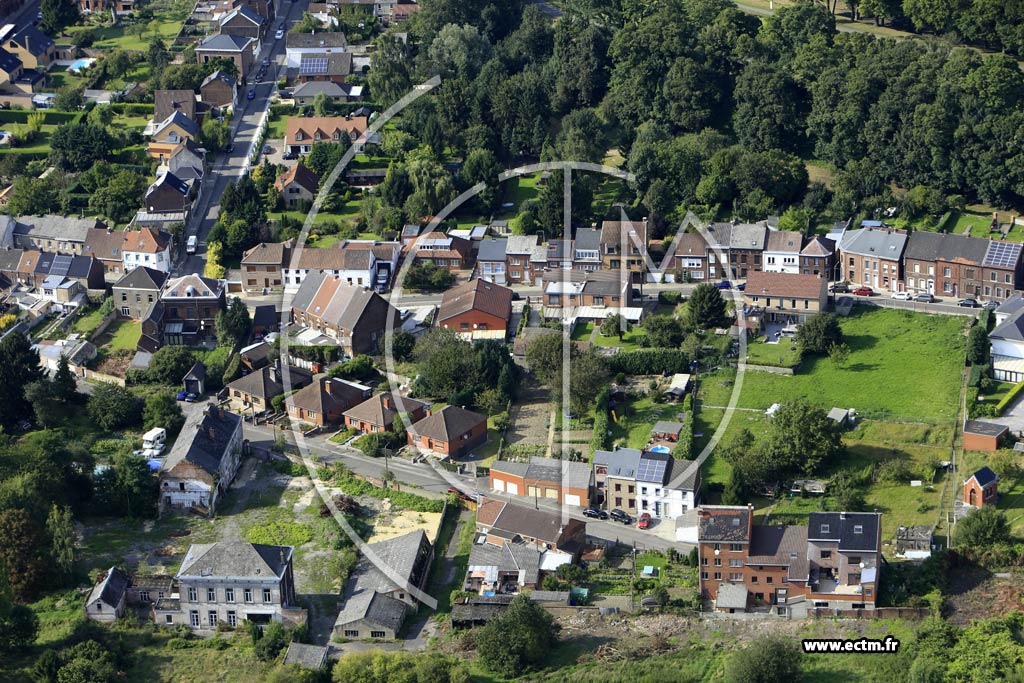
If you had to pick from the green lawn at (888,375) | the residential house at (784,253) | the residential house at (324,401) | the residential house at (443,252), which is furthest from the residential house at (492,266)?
the green lawn at (888,375)

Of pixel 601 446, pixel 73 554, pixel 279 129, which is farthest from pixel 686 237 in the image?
pixel 73 554

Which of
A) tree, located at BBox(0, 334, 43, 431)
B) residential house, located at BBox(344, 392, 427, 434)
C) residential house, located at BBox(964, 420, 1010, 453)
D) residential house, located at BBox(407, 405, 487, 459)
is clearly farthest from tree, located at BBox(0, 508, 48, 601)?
residential house, located at BBox(964, 420, 1010, 453)

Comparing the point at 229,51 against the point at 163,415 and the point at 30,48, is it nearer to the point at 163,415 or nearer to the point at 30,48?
the point at 30,48

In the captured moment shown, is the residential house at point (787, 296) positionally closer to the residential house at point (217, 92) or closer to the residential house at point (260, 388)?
the residential house at point (260, 388)

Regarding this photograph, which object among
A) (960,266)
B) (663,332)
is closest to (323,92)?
(663,332)

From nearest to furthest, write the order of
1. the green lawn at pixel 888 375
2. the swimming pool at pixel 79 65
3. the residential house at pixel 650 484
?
1. the residential house at pixel 650 484
2. the green lawn at pixel 888 375
3. the swimming pool at pixel 79 65

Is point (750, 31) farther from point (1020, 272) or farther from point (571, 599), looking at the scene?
point (571, 599)
